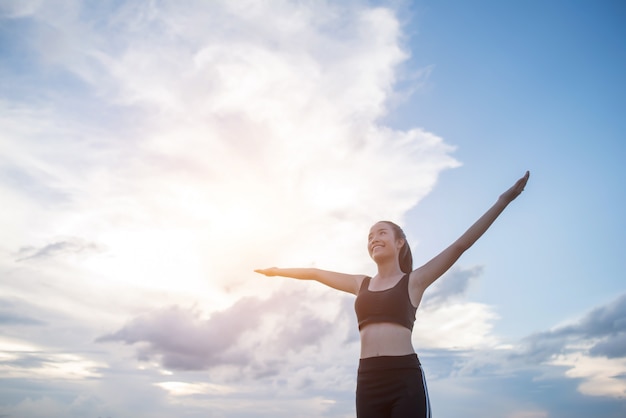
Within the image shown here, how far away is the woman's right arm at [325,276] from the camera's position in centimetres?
790

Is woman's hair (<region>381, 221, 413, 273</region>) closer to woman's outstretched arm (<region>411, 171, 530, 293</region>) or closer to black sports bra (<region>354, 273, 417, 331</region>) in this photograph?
black sports bra (<region>354, 273, 417, 331</region>)

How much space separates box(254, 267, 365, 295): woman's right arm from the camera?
7902 millimetres

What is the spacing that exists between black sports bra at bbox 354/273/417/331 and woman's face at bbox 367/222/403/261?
2.05 feet

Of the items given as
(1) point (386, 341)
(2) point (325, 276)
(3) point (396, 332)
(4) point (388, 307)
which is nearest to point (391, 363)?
(1) point (386, 341)

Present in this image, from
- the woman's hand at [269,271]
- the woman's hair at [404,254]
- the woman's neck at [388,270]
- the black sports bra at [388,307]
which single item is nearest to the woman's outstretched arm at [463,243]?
the black sports bra at [388,307]

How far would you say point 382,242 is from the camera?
25.5 ft

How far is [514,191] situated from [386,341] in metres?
2.63

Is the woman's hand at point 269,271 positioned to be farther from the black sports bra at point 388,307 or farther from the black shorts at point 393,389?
the black shorts at point 393,389

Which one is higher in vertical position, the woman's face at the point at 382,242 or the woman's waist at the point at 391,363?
the woman's face at the point at 382,242

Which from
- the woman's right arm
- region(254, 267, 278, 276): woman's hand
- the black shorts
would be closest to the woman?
the black shorts

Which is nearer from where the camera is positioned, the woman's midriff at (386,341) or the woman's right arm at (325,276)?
the woman's midriff at (386,341)

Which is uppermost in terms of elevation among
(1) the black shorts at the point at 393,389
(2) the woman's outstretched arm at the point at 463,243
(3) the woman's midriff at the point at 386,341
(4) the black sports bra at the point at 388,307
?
(2) the woman's outstretched arm at the point at 463,243

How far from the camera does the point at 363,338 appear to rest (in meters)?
7.02

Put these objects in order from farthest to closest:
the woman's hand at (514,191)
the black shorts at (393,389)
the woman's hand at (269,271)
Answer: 1. the woman's hand at (269,271)
2. the woman's hand at (514,191)
3. the black shorts at (393,389)
